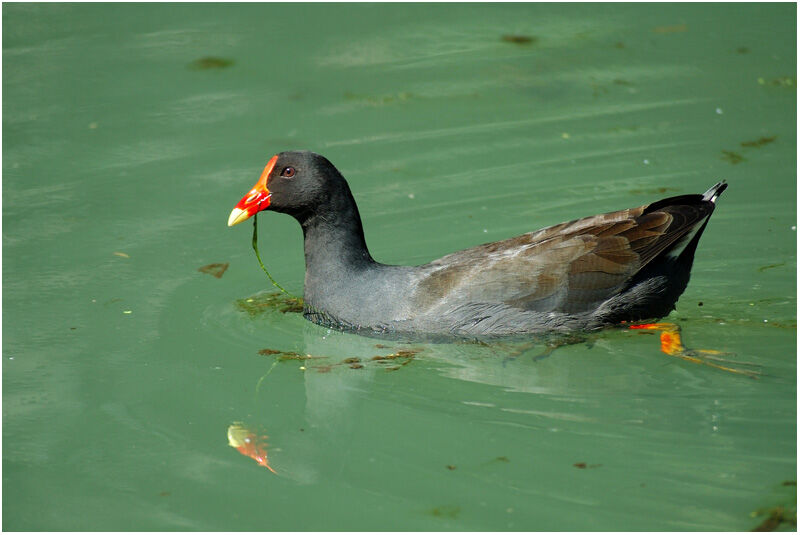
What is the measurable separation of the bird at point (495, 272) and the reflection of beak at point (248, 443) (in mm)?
1083

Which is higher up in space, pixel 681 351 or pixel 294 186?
pixel 294 186

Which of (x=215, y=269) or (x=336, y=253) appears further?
(x=215, y=269)

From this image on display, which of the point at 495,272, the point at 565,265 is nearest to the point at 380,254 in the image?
the point at 495,272

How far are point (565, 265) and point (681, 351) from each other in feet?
2.30

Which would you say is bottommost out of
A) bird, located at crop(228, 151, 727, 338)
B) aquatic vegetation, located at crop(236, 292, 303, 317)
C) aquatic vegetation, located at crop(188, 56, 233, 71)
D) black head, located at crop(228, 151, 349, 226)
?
aquatic vegetation, located at crop(236, 292, 303, 317)

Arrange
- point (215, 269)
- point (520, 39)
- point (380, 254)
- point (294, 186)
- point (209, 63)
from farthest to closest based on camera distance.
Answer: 1. point (520, 39)
2. point (209, 63)
3. point (380, 254)
4. point (215, 269)
5. point (294, 186)

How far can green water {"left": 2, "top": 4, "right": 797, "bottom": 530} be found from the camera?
4.21 meters

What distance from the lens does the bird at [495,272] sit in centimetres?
540

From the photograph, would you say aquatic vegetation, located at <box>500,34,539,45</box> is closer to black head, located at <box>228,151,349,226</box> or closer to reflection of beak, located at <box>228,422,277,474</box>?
black head, located at <box>228,151,349,226</box>

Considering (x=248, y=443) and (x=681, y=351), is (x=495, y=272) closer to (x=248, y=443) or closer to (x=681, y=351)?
(x=681, y=351)

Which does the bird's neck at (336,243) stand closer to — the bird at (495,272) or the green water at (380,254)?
the bird at (495,272)

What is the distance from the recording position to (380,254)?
6.64m

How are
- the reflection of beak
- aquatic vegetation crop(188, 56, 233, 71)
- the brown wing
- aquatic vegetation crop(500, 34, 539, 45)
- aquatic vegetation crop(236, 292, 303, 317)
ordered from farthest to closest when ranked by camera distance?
aquatic vegetation crop(500, 34, 539, 45)
aquatic vegetation crop(188, 56, 233, 71)
aquatic vegetation crop(236, 292, 303, 317)
the brown wing
the reflection of beak

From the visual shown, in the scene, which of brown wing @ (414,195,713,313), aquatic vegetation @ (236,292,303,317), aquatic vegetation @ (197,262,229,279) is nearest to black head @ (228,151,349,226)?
aquatic vegetation @ (236,292,303,317)
